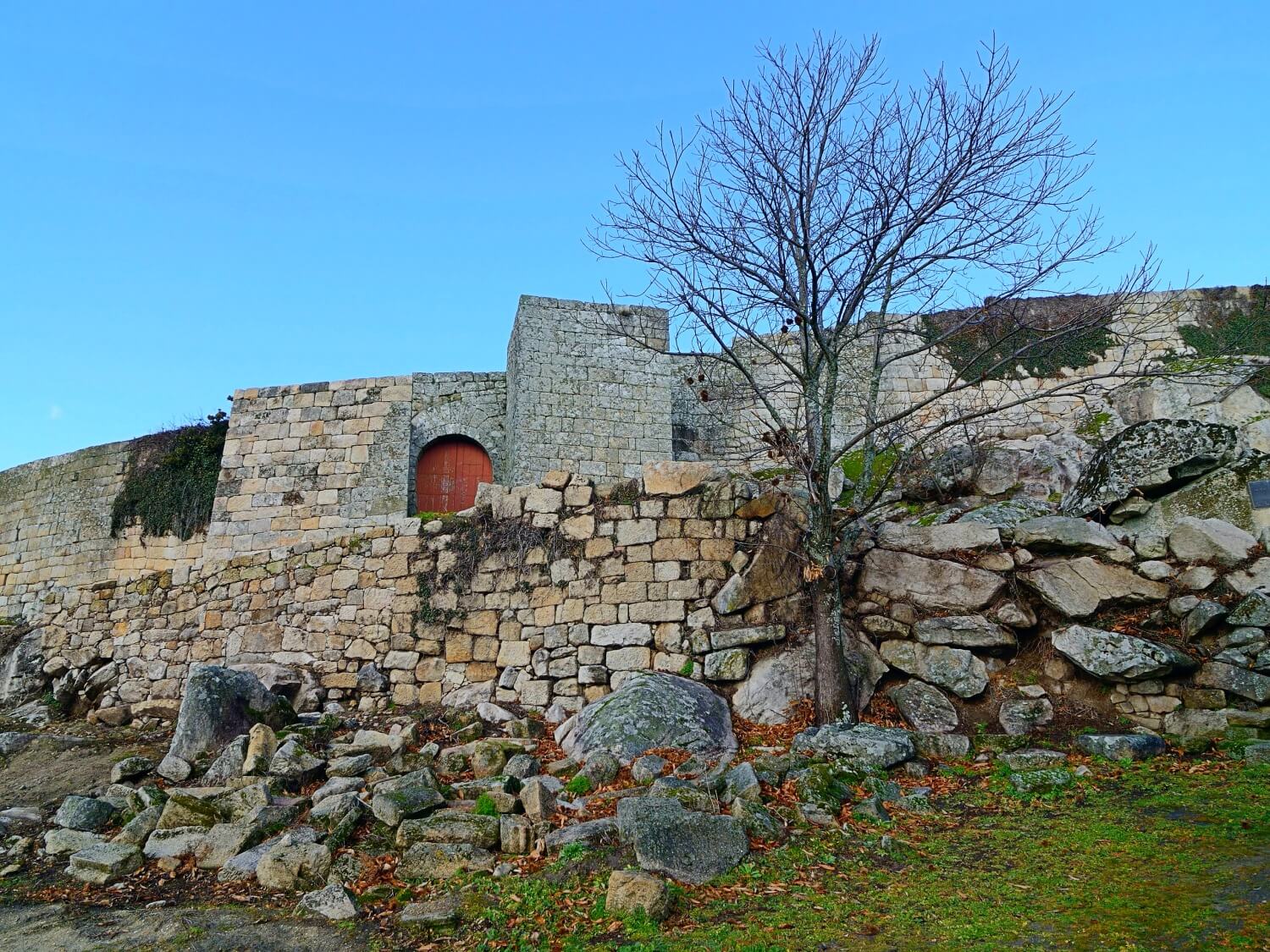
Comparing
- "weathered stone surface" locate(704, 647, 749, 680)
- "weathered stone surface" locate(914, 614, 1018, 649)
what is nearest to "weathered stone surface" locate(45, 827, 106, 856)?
"weathered stone surface" locate(704, 647, 749, 680)

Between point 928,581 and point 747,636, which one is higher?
point 928,581

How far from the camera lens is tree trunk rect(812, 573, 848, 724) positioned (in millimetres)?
6719

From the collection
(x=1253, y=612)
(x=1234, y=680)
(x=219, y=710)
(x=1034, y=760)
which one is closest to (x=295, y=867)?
(x=219, y=710)

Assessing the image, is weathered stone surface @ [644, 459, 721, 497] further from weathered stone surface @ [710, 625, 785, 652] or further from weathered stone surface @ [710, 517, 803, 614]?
weathered stone surface @ [710, 625, 785, 652]

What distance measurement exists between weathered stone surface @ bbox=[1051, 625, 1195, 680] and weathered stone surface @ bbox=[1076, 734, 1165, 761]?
477 millimetres

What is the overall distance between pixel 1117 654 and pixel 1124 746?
75 centimetres

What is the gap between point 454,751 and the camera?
21.7ft

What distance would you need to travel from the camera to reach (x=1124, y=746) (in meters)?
5.79

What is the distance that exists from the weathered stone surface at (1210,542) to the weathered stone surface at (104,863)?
7688mm

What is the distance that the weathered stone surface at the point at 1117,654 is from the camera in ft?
20.2

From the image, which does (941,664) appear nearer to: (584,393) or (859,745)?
(859,745)

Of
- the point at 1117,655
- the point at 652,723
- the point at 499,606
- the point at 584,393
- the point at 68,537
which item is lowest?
the point at 652,723

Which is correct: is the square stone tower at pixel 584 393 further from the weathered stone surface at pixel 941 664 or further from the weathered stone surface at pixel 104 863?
the weathered stone surface at pixel 104 863

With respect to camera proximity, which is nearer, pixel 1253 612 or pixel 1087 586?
pixel 1253 612
